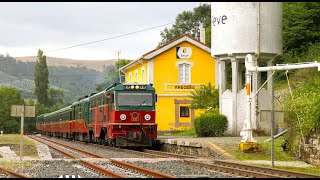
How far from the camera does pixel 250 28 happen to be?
111 feet

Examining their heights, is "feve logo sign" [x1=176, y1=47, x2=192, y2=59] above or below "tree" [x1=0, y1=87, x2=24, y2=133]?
above

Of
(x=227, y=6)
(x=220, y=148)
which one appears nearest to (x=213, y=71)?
(x=227, y=6)

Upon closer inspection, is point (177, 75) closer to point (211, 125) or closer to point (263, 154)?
point (211, 125)

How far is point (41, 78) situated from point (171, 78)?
73088mm

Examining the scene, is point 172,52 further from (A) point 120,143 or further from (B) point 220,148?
(B) point 220,148

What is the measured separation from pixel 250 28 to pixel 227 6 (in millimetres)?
1898

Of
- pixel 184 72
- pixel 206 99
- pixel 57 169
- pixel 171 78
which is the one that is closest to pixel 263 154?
pixel 57 169

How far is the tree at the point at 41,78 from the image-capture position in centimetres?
11894

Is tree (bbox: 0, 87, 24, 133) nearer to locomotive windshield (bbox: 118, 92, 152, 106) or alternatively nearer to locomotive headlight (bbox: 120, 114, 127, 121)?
locomotive windshield (bbox: 118, 92, 152, 106)

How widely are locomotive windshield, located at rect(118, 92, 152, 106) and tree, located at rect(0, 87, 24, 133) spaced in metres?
72.1

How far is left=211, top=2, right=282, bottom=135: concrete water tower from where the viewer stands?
3359cm

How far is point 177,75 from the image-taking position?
50969 millimetres

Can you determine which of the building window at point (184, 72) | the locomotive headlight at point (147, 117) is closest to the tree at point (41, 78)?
the building window at point (184, 72)

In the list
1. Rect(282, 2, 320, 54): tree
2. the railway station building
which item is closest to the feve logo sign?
the railway station building
